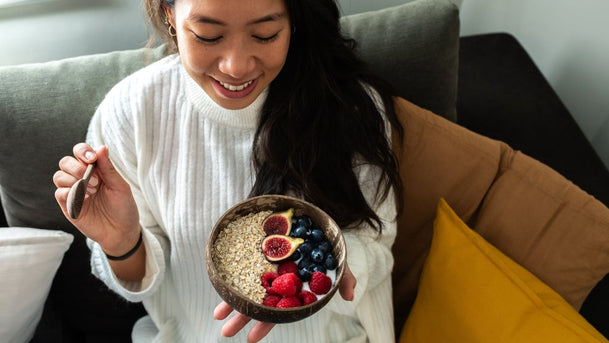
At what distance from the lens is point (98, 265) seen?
1185 mm

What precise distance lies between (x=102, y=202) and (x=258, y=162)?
35cm

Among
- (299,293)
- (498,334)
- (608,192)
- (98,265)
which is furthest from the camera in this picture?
(608,192)

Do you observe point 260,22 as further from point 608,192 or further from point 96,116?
point 608,192

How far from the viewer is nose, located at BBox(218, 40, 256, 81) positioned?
2.98 feet

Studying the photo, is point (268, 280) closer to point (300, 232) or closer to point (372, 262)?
point (300, 232)

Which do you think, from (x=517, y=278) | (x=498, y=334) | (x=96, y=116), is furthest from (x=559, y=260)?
(x=96, y=116)

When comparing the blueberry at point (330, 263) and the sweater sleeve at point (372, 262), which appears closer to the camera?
the blueberry at point (330, 263)

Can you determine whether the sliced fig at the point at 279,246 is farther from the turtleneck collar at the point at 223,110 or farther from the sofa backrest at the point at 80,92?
the sofa backrest at the point at 80,92

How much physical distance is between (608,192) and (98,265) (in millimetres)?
1347

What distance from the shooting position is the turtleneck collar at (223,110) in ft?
3.83

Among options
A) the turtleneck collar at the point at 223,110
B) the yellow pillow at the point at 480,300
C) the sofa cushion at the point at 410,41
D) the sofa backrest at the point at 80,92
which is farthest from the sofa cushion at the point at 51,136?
the yellow pillow at the point at 480,300

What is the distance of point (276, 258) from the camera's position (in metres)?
0.90

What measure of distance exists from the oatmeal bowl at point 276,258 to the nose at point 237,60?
244mm

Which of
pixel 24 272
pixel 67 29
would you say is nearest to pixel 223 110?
pixel 24 272
